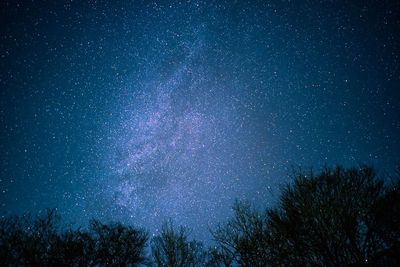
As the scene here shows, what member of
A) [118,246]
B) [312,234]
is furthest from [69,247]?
[312,234]

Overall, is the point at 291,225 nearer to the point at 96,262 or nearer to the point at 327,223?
the point at 327,223

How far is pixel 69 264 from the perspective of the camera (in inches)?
789

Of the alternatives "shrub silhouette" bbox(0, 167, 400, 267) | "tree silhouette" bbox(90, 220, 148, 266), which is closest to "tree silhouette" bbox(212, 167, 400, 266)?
"shrub silhouette" bbox(0, 167, 400, 267)

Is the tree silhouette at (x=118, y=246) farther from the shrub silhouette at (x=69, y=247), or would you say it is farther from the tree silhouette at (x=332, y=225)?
the tree silhouette at (x=332, y=225)

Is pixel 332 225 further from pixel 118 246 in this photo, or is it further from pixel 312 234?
pixel 118 246

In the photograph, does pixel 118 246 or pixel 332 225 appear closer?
pixel 332 225

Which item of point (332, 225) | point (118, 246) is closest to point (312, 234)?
point (332, 225)

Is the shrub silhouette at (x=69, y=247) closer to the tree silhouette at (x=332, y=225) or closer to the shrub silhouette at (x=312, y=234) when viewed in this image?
the shrub silhouette at (x=312, y=234)

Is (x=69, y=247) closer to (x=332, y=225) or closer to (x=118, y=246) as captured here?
(x=118, y=246)

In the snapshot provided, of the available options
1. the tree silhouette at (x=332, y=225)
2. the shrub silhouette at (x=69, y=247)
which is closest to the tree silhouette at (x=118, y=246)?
the shrub silhouette at (x=69, y=247)

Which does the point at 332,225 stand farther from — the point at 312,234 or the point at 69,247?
the point at 69,247

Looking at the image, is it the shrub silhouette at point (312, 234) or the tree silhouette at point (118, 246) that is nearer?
the shrub silhouette at point (312, 234)

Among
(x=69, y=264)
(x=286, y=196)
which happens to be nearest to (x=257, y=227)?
(x=286, y=196)

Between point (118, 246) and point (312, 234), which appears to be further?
point (118, 246)
